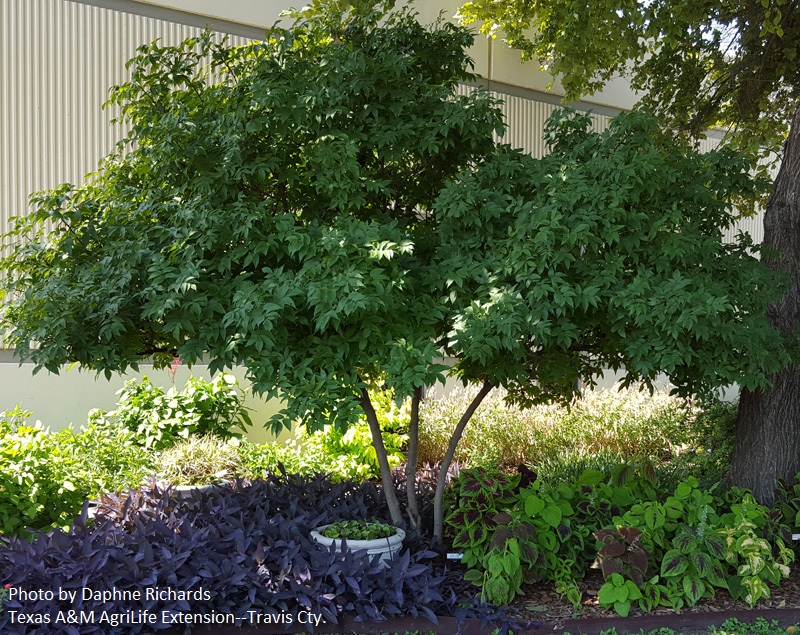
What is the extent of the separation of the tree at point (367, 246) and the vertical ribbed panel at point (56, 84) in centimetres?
334

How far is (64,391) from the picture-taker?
8.20 meters

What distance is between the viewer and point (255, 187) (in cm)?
494

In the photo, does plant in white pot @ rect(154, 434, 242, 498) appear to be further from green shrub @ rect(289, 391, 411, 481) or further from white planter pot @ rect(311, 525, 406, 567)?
white planter pot @ rect(311, 525, 406, 567)

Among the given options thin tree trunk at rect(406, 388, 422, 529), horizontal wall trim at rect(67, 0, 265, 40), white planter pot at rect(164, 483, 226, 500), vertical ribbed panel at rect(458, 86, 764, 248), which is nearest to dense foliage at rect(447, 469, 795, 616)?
thin tree trunk at rect(406, 388, 422, 529)

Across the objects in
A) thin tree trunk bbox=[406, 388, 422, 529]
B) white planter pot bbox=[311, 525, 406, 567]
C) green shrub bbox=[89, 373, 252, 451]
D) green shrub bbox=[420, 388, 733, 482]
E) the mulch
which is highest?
green shrub bbox=[89, 373, 252, 451]

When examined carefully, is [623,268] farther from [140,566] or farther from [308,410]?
[140,566]

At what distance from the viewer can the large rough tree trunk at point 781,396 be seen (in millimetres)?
5672

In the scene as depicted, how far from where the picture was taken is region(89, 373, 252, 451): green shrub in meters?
7.51

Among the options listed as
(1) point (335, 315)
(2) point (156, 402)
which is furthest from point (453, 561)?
(2) point (156, 402)

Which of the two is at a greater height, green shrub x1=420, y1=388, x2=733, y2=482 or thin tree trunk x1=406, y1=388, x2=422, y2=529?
green shrub x1=420, y1=388, x2=733, y2=482

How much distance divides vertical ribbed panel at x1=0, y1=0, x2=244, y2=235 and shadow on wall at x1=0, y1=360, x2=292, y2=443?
1.63m

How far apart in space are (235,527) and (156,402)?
3.21m

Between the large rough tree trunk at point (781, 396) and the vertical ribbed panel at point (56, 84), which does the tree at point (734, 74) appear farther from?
the vertical ribbed panel at point (56, 84)

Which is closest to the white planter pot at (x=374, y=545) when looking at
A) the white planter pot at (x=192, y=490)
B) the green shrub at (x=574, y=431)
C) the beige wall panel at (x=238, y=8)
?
the white planter pot at (x=192, y=490)
